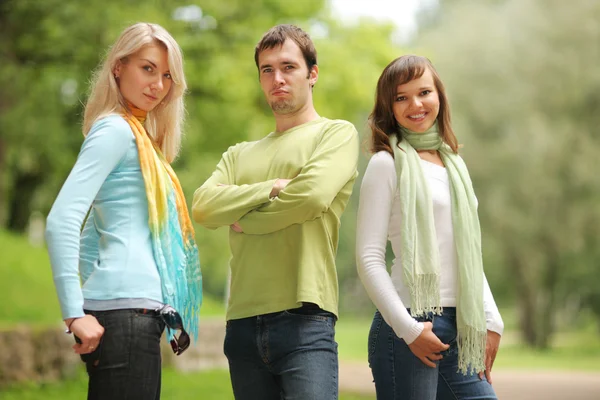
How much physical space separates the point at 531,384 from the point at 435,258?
12.0 metres

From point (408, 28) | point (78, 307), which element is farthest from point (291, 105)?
point (408, 28)

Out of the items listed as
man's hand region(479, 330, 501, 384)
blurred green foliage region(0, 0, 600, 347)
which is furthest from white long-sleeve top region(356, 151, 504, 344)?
blurred green foliage region(0, 0, 600, 347)

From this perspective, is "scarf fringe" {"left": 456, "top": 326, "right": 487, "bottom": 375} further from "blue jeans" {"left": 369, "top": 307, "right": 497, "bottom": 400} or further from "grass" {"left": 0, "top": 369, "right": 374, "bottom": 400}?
"grass" {"left": 0, "top": 369, "right": 374, "bottom": 400}

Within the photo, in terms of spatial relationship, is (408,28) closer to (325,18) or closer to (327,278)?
(325,18)

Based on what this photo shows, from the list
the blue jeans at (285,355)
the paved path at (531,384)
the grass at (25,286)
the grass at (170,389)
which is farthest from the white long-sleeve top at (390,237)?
the paved path at (531,384)

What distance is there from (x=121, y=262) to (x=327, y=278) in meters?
0.85

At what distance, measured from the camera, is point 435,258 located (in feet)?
9.82

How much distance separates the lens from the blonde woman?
8.04 ft

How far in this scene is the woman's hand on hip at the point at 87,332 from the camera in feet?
7.88

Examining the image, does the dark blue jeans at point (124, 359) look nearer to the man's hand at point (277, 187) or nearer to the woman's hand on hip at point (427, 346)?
the man's hand at point (277, 187)

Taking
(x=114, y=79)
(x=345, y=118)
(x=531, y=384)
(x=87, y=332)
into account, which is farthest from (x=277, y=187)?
(x=531, y=384)

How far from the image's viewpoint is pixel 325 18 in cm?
1398

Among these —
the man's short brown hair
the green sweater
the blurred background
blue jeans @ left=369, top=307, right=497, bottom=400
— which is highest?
the blurred background

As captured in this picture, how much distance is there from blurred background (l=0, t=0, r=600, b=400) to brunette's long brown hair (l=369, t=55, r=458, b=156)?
0.09m
